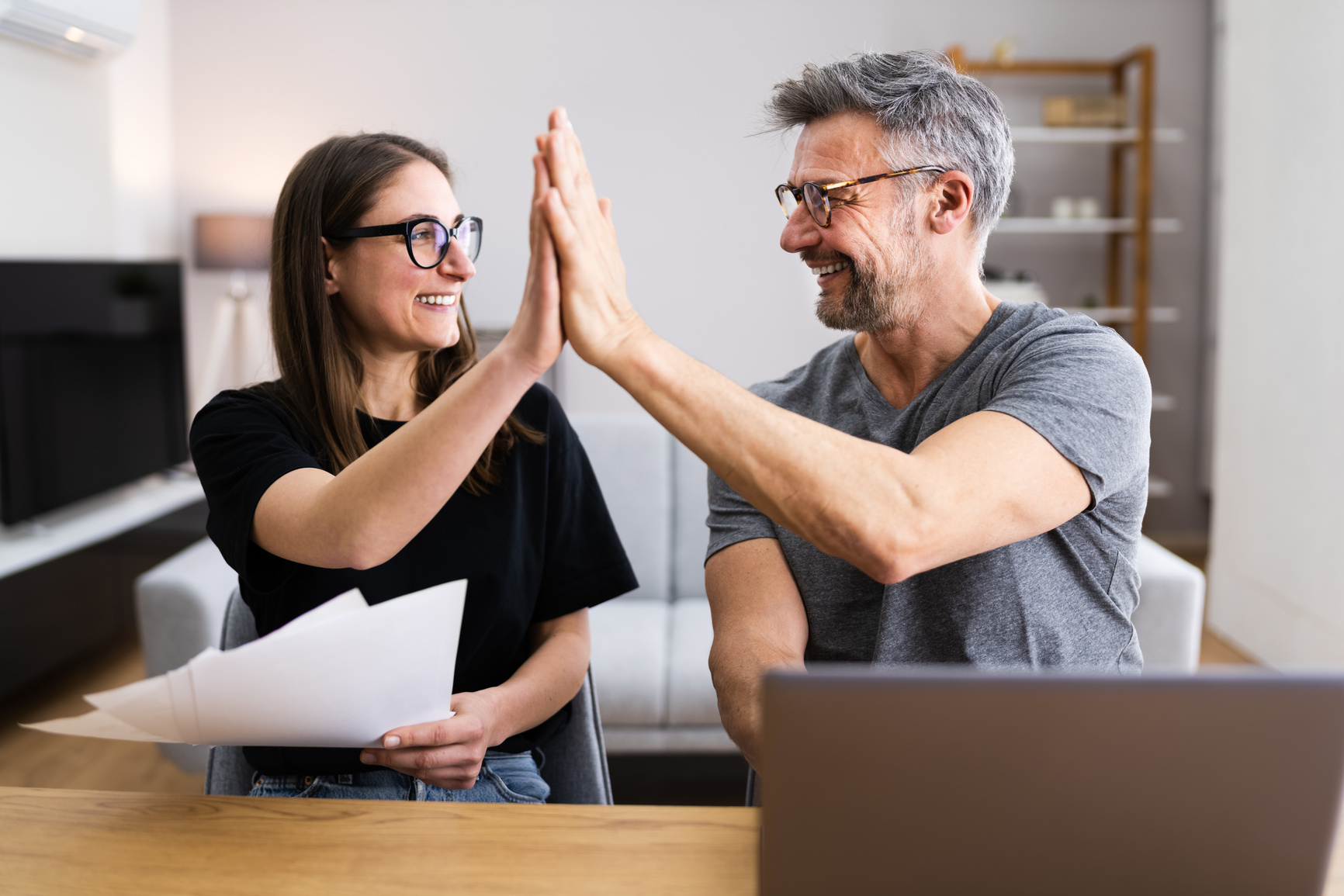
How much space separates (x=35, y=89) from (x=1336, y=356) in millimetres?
4250

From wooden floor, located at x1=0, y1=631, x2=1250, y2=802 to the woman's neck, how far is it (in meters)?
1.39

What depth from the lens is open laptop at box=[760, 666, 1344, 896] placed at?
565 millimetres

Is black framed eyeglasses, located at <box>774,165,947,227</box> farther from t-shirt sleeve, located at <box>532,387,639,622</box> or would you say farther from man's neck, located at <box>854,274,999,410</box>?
t-shirt sleeve, located at <box>532,387,639,622</box>

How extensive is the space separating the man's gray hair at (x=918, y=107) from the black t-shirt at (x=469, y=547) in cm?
51

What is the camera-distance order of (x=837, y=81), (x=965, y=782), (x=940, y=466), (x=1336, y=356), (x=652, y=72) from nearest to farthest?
(x=965, y=782) → (x=940, y=466) → (x=837, y=81) → (x=1336, y=356) → (x=652, y=72)

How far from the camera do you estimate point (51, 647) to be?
9.53 ft

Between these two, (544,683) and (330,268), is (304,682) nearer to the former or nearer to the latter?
(544,683)

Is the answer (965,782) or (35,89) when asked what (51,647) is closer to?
(35,89)

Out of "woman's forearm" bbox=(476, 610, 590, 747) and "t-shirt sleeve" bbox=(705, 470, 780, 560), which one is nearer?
"woman's forearm" bbox=(476, 610, 590, 747)

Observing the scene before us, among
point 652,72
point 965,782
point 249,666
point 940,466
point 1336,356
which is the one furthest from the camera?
point 652,72

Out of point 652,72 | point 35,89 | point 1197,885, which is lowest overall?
point 1197,885

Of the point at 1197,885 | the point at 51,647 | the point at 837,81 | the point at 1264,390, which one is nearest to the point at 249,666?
the point at 1197,885

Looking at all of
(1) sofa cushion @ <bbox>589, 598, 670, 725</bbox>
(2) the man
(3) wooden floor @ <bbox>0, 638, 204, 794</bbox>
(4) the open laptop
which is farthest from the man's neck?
(3) wooden floor @ <bbox>0, 638, 204, 794</bbox>

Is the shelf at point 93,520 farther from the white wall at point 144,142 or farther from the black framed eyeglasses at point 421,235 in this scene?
the black framed eyeglasses at point 421,235
